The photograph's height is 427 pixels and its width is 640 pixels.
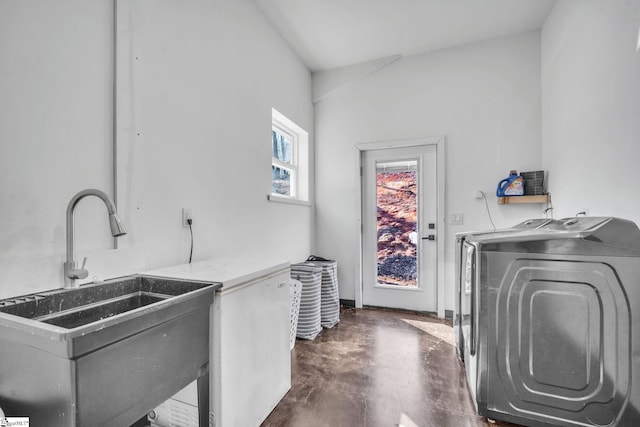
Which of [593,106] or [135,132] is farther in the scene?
[593,106]

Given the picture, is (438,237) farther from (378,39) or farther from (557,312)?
(378,39)

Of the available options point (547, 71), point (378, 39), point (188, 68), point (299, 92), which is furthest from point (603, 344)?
point (299, 92)

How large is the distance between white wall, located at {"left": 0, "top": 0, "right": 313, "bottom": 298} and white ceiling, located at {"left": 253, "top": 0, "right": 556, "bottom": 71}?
43 cm

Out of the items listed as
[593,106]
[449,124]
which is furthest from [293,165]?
[593,106]

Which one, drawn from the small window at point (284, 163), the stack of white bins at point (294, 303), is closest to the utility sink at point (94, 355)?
the stack of white bins at point (294, 303)

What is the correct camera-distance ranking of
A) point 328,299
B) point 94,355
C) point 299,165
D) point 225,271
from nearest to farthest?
point 94,355 → point 225,271 → point 328,299 → point 299,165

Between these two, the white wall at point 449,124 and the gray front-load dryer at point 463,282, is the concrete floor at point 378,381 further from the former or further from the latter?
the white wall at point 449,124

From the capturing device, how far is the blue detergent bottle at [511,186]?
9.28ft

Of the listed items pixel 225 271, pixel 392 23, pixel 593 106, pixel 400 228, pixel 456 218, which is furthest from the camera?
pixel 400 228

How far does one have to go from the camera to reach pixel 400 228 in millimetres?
3432

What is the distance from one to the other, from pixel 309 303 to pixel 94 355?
2.00m

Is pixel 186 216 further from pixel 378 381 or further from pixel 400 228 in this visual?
pixel 400 228

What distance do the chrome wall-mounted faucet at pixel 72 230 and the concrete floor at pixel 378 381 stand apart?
3.93 ft

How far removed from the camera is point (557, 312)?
1.44m
